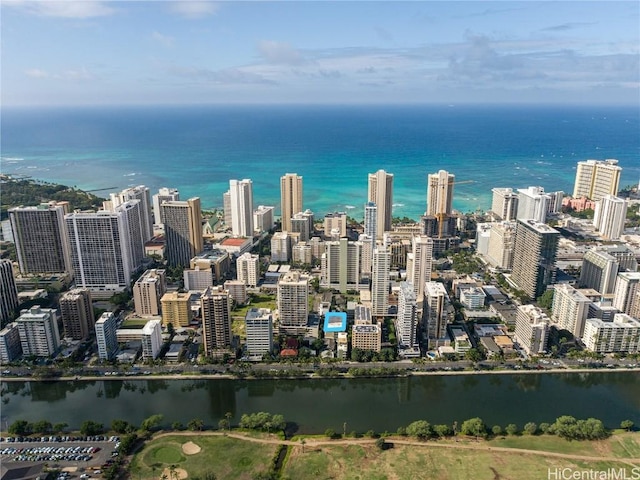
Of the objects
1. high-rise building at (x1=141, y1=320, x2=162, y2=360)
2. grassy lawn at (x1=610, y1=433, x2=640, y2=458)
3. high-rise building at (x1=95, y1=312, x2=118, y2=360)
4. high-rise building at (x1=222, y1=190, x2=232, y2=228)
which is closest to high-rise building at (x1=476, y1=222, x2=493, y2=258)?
grassy lawn at (x1=610, y1=433, x2=640, y2=458)

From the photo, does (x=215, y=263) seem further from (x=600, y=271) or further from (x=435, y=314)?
(x=600, y=271)

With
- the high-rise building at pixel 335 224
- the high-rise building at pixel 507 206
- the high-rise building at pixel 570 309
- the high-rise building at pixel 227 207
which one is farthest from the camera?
the high-rise building at pixel 227 207

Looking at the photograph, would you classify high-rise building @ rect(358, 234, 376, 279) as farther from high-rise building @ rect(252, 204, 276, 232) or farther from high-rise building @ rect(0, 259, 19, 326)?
high-rise building @ rect(0, 259, 19, 326)

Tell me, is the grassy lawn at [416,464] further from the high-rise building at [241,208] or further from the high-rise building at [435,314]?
the high-rise building at [241,208]

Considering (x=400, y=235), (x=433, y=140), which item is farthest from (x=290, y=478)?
(x=433, y=140)

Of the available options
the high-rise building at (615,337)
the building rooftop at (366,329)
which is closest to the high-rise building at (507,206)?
the high-rise building at (615,337)

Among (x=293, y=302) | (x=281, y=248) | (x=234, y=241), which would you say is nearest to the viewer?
(x=293, y=302)

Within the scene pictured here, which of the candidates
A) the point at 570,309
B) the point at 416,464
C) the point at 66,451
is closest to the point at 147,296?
the point at 66,451
